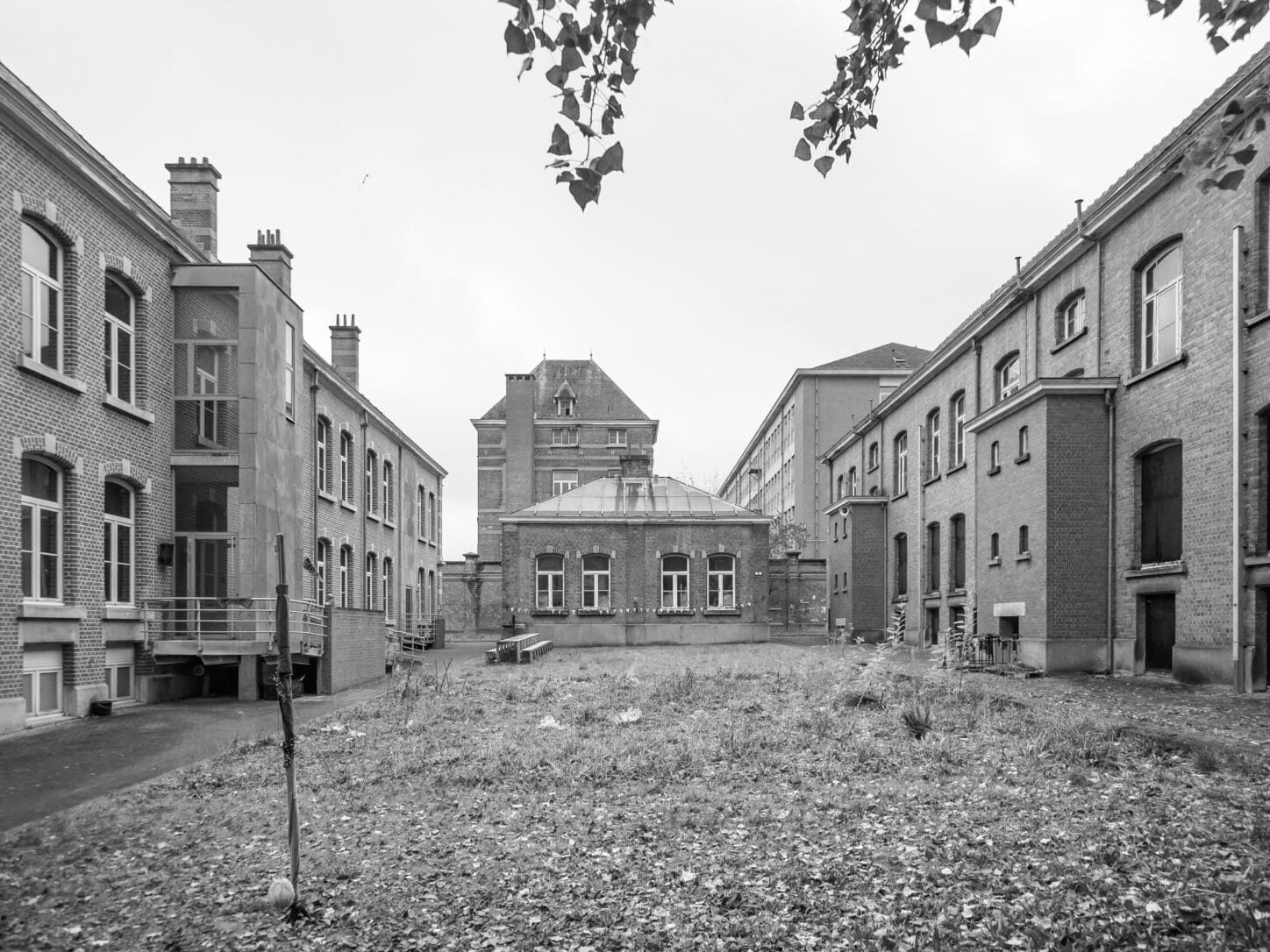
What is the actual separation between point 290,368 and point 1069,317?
16.8m

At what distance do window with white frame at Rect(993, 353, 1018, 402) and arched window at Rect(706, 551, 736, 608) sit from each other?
12860 millimetres

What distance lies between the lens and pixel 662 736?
10266 mm

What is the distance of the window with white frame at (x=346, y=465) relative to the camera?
1070 inches

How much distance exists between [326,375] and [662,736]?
666 inches

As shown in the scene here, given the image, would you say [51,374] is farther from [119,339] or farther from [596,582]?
[596,582]

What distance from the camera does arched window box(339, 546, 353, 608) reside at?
2700cm

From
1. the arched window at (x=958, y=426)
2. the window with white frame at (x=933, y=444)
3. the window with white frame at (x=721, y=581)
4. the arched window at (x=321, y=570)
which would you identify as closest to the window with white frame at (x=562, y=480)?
the window with white frame at (x=721, y=581)

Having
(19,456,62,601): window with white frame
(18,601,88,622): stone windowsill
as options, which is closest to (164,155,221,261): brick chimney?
(19,456,62,601): window with white frame

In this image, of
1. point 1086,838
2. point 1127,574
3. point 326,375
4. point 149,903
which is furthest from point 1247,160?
point 326,375

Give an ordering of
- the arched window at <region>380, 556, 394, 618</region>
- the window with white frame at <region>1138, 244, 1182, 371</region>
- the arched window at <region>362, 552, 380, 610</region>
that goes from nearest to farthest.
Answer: the window with white frame at <region>1138, 244, 1182, 371</region> → the arched window at <region>362, 552, 380, 610</region> → the arched window at <region>380, 556, 394, 618</region>

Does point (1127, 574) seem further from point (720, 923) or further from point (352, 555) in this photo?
point (352, 555)

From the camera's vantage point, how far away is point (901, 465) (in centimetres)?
3497

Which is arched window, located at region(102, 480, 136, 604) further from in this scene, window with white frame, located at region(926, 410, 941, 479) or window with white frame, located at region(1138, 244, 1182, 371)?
window with white frame, located at region(926, 410, 941, 479)

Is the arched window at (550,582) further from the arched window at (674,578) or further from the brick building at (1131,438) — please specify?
the brick building at (1131,438)
